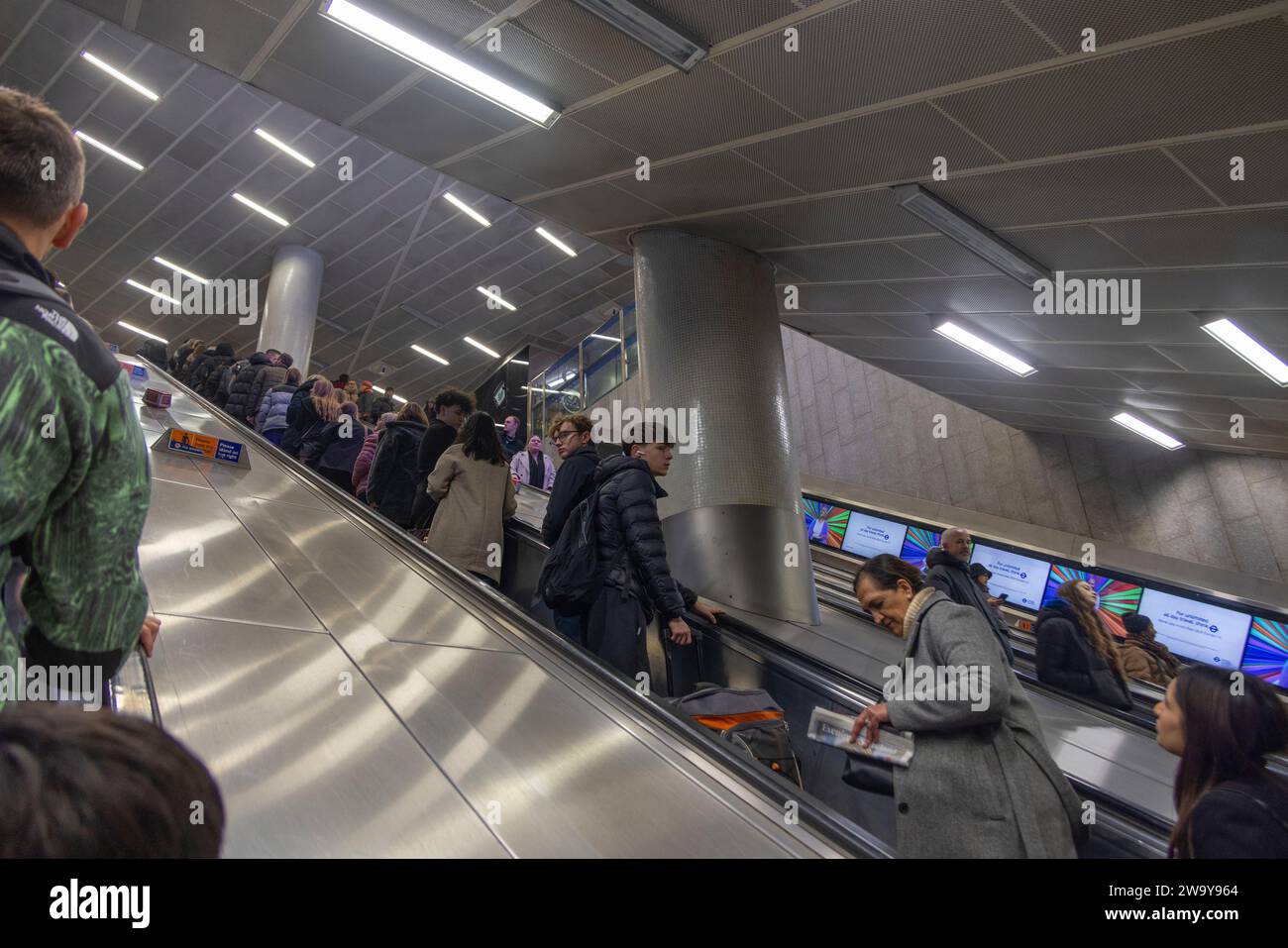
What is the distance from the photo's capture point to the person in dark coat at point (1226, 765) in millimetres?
1980

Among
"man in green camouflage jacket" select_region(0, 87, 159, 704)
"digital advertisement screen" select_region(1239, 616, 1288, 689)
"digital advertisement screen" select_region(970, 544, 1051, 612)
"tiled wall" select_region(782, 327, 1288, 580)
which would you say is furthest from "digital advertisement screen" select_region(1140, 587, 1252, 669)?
"man in green camouflage jacket" select_region(0, 87, 159, 704)

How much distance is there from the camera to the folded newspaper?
106 inches

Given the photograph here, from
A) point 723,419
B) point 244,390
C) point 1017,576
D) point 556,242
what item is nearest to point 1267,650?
point 1017,576

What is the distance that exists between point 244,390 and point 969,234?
8666mm

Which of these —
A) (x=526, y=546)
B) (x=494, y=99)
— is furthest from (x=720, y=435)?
(x=494, y=99)

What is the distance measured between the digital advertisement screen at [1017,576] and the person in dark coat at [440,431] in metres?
9.51

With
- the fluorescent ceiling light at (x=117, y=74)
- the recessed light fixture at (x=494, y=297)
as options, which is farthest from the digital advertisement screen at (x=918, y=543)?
the fluorescent ceiling light at (x=117, y=74)

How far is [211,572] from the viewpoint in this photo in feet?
10.5

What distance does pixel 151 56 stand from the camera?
48.7ft

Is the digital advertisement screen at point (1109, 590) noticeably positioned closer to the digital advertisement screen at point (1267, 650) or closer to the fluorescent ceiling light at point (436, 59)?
the digital advertisement screen at point (1267, 650)

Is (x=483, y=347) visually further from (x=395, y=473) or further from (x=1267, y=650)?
(x=1267, y=650)

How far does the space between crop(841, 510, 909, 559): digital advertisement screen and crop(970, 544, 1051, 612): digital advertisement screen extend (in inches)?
59.9
